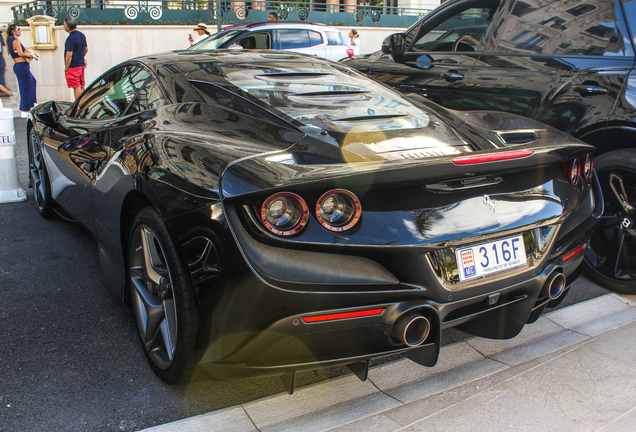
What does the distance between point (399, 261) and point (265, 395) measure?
3.10 ft

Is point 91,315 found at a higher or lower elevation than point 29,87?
lower

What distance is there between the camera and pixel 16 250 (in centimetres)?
409

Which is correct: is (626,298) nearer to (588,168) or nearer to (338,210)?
(588,168)

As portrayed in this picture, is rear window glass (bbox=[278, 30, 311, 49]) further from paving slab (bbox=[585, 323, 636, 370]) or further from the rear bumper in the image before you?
the rear bumper

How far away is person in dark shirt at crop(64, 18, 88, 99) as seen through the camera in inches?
478

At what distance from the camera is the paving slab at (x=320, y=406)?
2.22 meters

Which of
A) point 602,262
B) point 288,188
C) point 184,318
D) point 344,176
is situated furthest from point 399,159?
point 602,262

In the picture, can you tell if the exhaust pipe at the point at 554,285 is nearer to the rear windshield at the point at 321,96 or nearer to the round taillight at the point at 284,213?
the rear windshield at the point at 321,96

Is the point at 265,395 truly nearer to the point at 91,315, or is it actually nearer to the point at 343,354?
the point at 343,354

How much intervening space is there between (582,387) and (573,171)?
0.96 metres

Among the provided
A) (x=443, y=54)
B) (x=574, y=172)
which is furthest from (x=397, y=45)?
(x=574, y=172)

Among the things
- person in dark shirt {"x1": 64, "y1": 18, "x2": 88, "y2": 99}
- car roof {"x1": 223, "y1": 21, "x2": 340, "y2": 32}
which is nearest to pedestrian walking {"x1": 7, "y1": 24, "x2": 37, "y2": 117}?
person in dark shirt {"x1": 64, "y1": 18, "x2": 88, "y2": 99}

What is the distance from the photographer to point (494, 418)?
2.26 metres

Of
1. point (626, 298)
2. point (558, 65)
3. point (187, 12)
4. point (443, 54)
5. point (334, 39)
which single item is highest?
point (187, 12)
